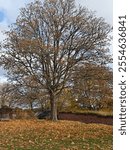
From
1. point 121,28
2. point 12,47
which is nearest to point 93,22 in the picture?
point 12,47

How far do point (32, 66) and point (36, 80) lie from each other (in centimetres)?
119

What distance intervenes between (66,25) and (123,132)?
99.0ft

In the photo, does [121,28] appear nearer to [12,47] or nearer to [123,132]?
[123,132]

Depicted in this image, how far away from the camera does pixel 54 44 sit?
32.9m

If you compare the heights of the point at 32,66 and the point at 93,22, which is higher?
the point at 93,22

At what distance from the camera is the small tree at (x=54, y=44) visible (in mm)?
32031

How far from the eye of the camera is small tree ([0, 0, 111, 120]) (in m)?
32.0

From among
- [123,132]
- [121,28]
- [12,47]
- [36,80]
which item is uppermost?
[12,47]

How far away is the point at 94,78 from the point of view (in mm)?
31922

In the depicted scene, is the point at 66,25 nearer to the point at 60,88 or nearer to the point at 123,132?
the point at 60,88

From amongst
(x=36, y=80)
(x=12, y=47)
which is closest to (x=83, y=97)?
(x=36, y=80)

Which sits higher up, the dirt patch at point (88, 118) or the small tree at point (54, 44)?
the small tree at point (54, 44)

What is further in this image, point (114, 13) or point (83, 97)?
point (83, 97)

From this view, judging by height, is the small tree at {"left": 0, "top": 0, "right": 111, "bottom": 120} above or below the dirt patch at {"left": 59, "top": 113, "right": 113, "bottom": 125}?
above
